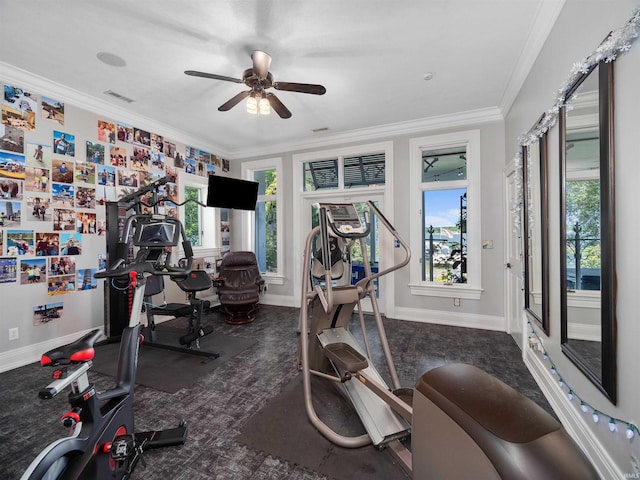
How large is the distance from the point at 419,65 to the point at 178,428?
380cm

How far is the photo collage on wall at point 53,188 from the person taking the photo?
2.82 meters

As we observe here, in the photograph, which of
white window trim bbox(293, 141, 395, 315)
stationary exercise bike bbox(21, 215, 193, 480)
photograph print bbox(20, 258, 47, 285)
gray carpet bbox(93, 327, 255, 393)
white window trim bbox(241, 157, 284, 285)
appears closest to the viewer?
stationary exercise bike bbox(21, 215, 193, 480)

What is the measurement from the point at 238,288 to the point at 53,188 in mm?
2513

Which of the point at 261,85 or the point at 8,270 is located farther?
the point at 8,270

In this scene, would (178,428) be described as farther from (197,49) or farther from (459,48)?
(459,48)

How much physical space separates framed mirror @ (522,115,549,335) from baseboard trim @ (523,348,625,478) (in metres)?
0.40

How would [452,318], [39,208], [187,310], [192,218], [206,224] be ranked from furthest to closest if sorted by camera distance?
[206,224] < [192,218] < [452,318] < [187,310] < [39,208]

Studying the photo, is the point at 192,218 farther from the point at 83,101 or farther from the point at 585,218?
the point at 585,218

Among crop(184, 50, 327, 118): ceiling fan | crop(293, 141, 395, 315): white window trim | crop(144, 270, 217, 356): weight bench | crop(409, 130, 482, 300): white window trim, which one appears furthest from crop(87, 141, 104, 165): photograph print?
crop(409, 130, 482, 300): white window trim

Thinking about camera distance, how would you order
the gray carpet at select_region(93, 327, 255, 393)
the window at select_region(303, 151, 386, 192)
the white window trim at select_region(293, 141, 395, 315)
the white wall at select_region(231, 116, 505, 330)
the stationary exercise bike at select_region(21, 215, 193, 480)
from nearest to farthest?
the stationary exercise bike at select_region(21, 215, 193, 480)
the gray carpet at select_region(93, 327, 255, 393)
the white wall at select_region(231, 116, 505, 330)
the white window trim at select_region(293, 141, 395, 315)
the window at select_region(303, 151, 386, 192)

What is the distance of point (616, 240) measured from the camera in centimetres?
131

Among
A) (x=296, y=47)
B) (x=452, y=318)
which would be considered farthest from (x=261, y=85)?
A: (x=452, y=318)

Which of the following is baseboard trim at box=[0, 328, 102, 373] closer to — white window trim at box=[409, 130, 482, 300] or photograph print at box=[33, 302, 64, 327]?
photograph print at box=[33, 302, 64, 327]

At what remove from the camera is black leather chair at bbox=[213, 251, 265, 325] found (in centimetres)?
417
